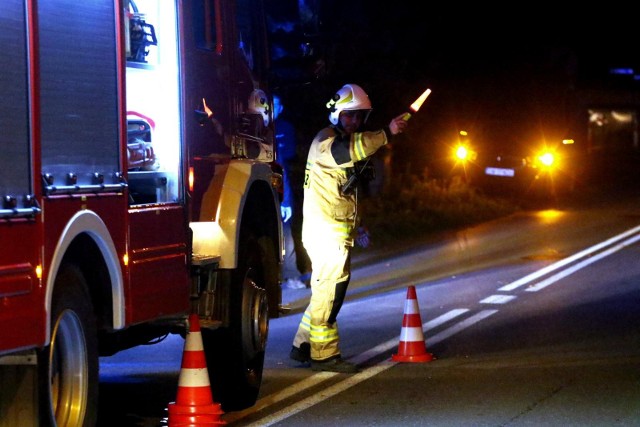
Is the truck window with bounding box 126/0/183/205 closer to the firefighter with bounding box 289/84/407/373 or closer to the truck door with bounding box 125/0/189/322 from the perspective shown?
the truck door with bounding box 125/0/189/322

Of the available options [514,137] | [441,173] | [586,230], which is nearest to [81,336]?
[586,230]

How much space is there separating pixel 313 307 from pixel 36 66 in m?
4.43

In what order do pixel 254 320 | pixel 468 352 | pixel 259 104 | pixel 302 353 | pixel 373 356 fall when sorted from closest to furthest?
Answer: pixel 254 320 → pixel 259 104 → pixel 302 353 → pixel 373 356 → pixel 468 352

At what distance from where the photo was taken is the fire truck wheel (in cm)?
579

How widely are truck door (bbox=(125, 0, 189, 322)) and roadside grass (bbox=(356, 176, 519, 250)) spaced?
479 inches

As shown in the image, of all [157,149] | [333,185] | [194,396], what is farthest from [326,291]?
[157,149]

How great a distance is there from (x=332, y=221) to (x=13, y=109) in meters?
4.39

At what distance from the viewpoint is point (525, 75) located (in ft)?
95.6

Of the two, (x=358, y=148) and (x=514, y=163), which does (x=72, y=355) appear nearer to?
(x=358, y=148)

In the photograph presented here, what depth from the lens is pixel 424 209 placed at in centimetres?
2295

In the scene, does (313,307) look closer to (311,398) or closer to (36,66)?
(311,398)

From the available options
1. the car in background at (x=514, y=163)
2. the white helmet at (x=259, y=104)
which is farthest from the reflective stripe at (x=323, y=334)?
the car in background at (x=514, y=163)

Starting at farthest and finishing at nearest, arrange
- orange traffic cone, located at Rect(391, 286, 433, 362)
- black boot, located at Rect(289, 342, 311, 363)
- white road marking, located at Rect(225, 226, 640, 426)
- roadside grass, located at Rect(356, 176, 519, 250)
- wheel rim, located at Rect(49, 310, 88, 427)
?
roadside grass, located at Rect(356, 176, 519, 250), orange traffic cone, located at Rect(391, 286, 433, 362), black boot, located at Rect(289, 342, 311, 363), white road marking, located at Rect(225, 226, 640, 426), wheel rim, located at Rect(49, 310, 88, 427)

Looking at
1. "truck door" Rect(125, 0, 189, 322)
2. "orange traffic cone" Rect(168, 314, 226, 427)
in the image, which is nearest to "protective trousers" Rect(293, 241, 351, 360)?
"orange traffic cone" Rect(168, 314, 226, 427)
